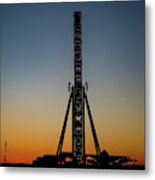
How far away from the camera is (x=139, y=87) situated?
135cm

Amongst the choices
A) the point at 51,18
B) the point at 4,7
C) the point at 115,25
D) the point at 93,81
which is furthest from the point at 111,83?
the point at 4,7

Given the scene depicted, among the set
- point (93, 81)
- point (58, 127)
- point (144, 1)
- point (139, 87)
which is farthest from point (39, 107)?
point (144, 1)

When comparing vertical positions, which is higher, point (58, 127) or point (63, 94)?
point (63, 94)

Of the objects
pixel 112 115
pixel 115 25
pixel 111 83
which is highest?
pixel 115 25

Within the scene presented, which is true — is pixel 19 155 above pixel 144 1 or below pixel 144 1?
below

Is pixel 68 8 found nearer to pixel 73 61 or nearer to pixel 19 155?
pixel 73 61

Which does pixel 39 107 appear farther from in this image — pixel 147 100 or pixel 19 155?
pixel 147 100

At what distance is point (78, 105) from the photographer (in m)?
1.39

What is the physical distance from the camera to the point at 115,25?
4.50 ft

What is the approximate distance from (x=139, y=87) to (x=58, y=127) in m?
0.29

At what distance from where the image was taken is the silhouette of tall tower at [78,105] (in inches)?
54.4

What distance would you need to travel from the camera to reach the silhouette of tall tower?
1.38 m

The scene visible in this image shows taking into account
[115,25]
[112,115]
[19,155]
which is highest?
[115,25]

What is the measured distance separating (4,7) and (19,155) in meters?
0.48
